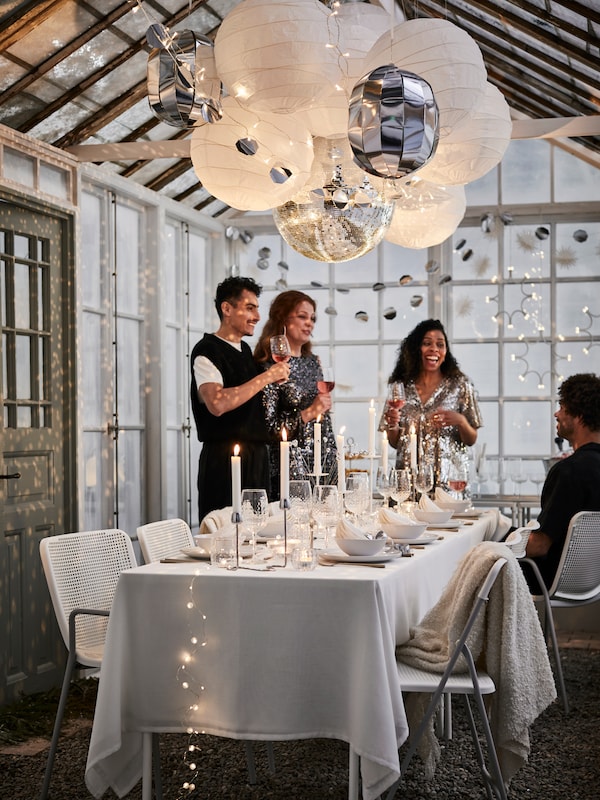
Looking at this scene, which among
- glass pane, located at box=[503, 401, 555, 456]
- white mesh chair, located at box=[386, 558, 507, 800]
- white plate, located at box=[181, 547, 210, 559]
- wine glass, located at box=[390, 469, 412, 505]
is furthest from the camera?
glass pane, located at box=[503, 401, 555, 456]

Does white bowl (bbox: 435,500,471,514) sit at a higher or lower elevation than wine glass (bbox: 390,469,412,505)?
lower

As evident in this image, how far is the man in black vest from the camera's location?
15.1 ft

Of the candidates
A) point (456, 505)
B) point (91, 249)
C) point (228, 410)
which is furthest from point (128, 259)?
point (456, 505)

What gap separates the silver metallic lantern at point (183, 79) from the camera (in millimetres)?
2736

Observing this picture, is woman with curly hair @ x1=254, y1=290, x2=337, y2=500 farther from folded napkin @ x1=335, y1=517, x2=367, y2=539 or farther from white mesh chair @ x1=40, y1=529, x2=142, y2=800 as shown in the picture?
folded napkin @ x1=335, y1=517, x2=367, y2=539

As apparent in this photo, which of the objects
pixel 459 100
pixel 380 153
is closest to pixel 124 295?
pixel 459 100

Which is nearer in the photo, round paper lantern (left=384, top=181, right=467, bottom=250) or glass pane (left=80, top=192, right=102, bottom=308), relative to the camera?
round paper lantern (left=384, top=181, right=467, bottom=250)

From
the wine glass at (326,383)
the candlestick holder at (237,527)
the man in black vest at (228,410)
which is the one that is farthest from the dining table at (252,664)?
the man in black vest at (228,410)

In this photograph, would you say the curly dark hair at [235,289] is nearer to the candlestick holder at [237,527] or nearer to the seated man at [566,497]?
the seated man at [566,497]

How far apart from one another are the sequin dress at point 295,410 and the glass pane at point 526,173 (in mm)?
2533

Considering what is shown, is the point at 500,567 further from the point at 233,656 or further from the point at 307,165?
the point at 307,165

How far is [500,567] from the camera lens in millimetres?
2658

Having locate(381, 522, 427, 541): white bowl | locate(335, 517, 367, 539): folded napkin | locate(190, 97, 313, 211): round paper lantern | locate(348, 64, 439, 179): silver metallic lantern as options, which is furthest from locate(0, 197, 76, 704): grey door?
locate(348, 64, 439, 179): silver metallic lantern

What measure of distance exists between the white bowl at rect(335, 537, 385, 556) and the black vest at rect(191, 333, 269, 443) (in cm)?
189
